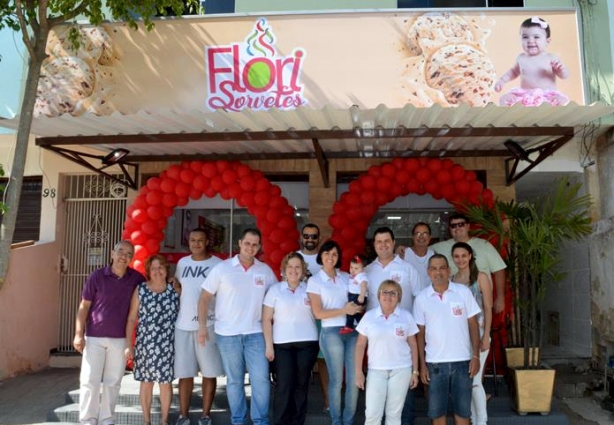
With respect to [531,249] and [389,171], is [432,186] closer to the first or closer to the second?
[389,171]

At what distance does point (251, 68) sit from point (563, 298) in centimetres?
550

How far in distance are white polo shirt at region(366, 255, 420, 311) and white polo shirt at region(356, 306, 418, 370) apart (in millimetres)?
360

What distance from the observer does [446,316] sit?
165 inches

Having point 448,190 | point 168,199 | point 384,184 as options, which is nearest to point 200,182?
point 168,199

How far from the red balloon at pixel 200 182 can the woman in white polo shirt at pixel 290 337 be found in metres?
2.26

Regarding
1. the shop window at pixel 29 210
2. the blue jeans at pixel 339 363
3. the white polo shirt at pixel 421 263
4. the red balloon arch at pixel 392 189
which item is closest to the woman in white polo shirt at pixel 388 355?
the blue jeans at pixel 339 363

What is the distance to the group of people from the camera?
13.7ft

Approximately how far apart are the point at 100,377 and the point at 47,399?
6.24 ft

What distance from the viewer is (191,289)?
4852 mm

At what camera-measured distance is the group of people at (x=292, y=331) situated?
4.17 meters

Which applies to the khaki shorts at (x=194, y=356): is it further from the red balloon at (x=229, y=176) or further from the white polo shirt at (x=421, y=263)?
the red balloon at (x=229, y=176)

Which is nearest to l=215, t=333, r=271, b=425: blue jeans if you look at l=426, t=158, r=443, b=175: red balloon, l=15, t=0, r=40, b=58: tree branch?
l=426, t=158, r=443, b=175: red balloon

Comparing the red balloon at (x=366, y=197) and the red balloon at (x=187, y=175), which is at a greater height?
the red balloon at (x=187, y=175)

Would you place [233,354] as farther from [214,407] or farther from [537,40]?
[537,40]
